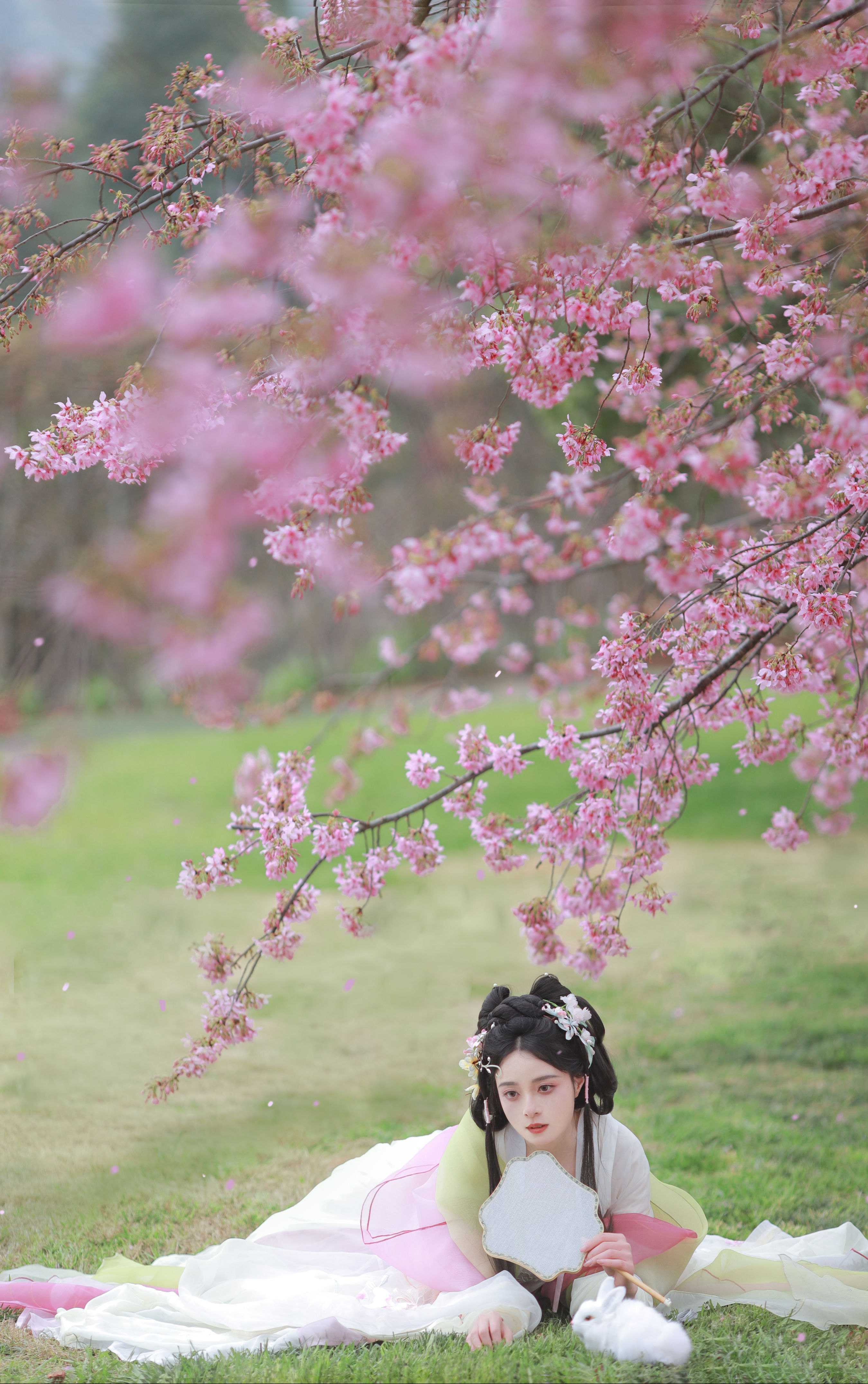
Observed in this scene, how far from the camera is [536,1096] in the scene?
6.96 ft

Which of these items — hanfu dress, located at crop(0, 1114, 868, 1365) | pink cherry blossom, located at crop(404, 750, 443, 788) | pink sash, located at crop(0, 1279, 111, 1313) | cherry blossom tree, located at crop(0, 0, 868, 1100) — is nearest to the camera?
cherry blossom tree, located at crop(0, 0, 868, 1100)

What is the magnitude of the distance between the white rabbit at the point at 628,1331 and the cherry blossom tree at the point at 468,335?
95 cm

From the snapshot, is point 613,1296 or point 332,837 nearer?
point 613,1296

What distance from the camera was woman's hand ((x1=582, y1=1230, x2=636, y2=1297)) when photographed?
6.67 ft

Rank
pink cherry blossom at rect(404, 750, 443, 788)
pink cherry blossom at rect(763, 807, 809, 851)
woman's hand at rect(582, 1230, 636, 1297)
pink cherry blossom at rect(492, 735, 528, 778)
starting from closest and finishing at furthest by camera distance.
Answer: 1. woman's hand at rect(582, 1230, 636, 1297)
2. pink cherry blossom at rect(492, 735, 528, 778)
3. pink cherry blossom at rect(404, 750, 443, 788)
4. pink cherry blossom at rect(763, 807, 809, 851)

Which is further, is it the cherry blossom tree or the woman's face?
the woman's face

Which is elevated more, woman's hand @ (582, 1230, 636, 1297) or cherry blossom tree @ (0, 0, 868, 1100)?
cherry blossom tree @ (0, 0, 868, 1100)

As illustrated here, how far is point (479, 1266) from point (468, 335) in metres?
1.79

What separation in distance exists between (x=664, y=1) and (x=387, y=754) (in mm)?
8756

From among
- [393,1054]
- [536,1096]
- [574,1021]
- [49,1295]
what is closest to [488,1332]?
[536,1096]

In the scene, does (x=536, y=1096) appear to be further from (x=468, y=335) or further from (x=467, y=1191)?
(x=468, y=335)

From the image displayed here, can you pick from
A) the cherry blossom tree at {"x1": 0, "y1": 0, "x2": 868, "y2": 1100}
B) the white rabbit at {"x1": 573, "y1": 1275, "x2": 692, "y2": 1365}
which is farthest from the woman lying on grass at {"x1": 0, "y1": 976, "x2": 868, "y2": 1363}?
the cherry blossom tree at {"x1": 0, "y1": 0, "x2": 868, "y2": 1100}

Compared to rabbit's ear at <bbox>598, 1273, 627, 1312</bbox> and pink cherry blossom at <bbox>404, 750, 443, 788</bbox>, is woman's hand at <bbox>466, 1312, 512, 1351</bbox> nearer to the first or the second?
rabbit's ear at <bbox>598, 1273, 627, 1312</bbox>

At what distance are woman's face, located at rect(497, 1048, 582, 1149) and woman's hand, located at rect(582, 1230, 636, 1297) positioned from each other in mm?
184
